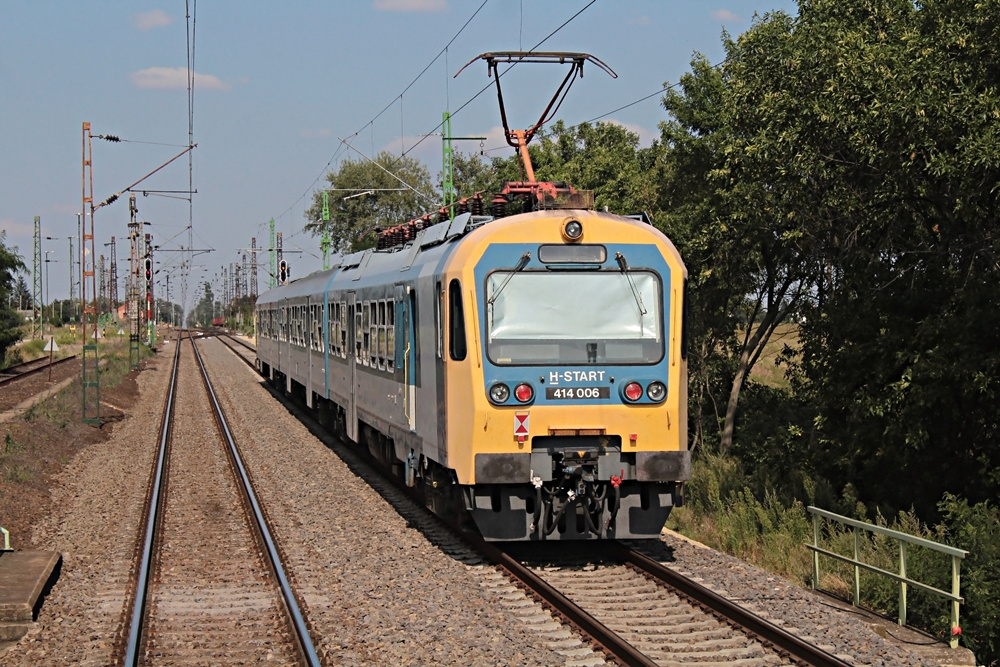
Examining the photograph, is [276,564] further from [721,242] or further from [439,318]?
[721,242]

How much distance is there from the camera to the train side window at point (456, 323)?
10.3 metres

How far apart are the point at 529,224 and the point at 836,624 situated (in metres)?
4.44

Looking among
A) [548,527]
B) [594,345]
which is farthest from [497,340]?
[548,527]

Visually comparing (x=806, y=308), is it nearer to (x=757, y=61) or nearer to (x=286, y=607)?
(x=757, y=61)

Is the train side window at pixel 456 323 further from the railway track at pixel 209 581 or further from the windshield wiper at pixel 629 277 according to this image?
the railway track at pixel 209 581

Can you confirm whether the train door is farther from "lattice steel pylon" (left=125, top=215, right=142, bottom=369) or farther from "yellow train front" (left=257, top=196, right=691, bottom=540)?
"lattice steel pylon" (left=125, top=215, right=142, bottom=369)

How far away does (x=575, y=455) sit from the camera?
33.6ft

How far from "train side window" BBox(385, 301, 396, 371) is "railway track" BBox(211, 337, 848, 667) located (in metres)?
2.56

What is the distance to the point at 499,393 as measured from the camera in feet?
33.3

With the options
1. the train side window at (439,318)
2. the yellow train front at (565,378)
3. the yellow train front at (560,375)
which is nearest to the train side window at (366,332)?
the yellow train front at (560,375)

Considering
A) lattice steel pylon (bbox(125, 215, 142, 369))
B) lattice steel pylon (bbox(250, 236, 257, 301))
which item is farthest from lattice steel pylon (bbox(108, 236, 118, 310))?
lattice steel pylon (bbox(125, 215, 142, 369))

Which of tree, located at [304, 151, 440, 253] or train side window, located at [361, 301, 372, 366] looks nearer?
train side window, located at [361, 301, 372, 366]

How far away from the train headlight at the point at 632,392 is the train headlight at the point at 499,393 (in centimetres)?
110

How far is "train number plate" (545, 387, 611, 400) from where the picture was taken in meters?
10.3
